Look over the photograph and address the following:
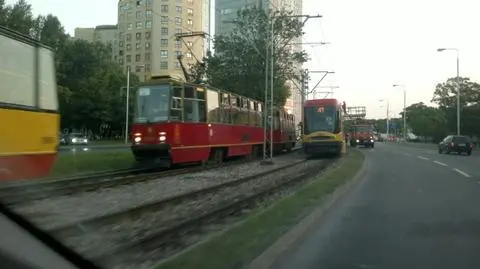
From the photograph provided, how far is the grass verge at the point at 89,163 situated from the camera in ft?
71.0

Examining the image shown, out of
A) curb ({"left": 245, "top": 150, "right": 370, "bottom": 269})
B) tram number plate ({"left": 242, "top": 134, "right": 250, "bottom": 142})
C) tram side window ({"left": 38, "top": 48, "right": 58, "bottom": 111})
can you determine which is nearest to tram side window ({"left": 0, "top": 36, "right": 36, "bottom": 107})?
tram side window ({"left": 38, "top": 48, "right": 58, "bottom": 111})

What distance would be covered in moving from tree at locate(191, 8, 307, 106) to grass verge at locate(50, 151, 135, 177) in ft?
69.2

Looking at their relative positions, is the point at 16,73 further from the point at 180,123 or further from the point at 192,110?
the point at 192,110

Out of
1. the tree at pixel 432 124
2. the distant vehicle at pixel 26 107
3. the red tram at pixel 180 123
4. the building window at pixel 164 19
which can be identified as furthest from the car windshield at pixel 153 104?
the tree at pixel 432 124

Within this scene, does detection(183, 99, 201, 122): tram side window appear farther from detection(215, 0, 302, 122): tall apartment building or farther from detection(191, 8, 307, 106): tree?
detection(191, 8, 307, 106): tree

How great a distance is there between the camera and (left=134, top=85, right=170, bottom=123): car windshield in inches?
869

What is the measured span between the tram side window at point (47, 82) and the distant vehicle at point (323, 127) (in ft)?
79.4

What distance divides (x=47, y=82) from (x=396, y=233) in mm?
6980

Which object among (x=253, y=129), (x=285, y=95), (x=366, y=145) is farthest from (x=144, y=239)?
(x=366, y=145)

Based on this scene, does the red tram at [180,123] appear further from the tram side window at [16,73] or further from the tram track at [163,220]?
the tram side window at [16,73]

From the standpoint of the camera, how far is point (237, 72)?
4919 centimetres

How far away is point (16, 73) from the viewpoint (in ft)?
31.4

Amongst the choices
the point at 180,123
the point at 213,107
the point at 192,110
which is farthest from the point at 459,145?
the point at 180,123

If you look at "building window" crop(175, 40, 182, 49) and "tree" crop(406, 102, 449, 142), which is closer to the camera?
"building window" crop(175, 40, 182, 49)
